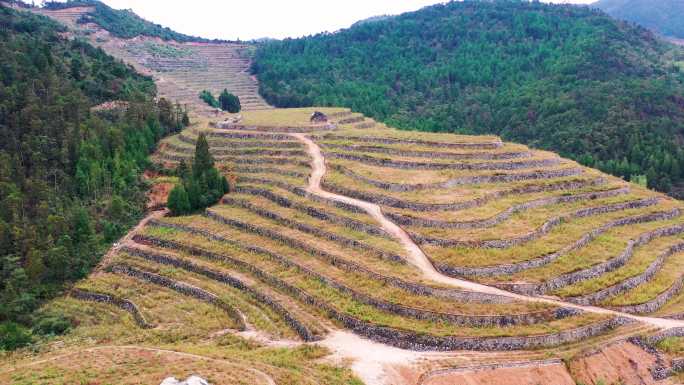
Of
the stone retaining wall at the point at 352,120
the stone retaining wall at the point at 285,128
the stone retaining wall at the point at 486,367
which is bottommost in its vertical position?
the stone retaining wall at the point at 486,367

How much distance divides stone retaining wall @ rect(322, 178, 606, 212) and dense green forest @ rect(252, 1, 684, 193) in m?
26.8

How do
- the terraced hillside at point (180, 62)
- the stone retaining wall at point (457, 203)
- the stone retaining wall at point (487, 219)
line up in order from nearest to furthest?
the stone retaining wall at point (487, 219) → the stone retaining wall at point (457, 203) → the terraced hillside at point (180, 62)

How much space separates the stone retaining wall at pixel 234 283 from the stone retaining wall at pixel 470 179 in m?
15.2

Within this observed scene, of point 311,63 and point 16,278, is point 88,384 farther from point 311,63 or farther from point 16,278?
point 311,63

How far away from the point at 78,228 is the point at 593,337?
133ft

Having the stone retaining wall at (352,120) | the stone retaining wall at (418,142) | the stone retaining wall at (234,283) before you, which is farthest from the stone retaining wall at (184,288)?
the stone retaining wall at (352,120)

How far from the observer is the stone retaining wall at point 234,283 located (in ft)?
106

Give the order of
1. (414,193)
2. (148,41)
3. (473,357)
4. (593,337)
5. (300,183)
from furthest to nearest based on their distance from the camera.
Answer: (148,41) < (300,183) < (414,193) < (593,337) < (473,357)

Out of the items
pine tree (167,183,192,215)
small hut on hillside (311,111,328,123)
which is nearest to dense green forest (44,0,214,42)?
small hut on hillside (311,111,328,123)

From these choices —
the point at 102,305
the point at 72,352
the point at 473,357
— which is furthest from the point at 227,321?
the point at 473,357

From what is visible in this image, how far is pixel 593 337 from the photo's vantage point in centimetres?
3136

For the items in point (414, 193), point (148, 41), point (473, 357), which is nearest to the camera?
point (473, 357)

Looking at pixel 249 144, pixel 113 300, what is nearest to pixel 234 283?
pixel 113 300

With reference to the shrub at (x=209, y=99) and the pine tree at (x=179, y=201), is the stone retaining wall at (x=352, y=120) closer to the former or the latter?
the pine tree at (x=179, y=201)
